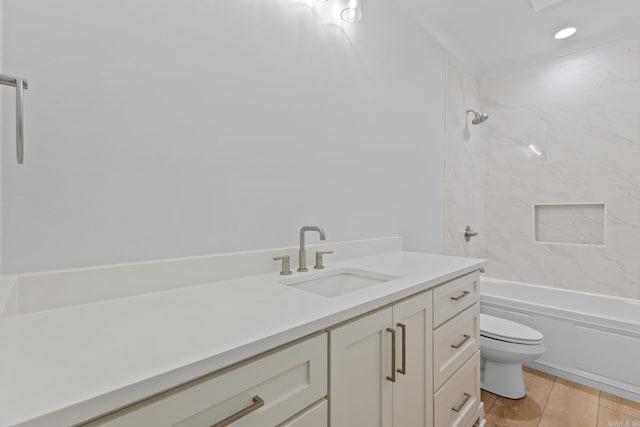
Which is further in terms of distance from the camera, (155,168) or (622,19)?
(622,19)

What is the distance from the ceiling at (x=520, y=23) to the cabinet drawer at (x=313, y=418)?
236cm

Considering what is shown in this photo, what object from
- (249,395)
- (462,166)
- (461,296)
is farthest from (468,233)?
(249,395)

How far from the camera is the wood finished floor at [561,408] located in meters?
1.63

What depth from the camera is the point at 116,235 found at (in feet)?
3.00

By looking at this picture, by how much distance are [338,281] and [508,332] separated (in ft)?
4.23

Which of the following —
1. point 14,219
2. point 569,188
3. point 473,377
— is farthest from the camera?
point 569,188

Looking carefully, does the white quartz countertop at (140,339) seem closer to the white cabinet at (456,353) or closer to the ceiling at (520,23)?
the white cabinet at (456,353)

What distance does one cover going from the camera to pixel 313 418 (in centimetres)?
71

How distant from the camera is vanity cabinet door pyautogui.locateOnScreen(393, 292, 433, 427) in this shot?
3.19ft

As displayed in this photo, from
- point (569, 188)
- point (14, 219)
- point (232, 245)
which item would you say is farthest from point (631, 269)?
point (14, 219)

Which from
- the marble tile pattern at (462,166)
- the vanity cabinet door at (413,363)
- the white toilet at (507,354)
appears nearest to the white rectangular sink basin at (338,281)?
the vanity cabinet door at (413,363)

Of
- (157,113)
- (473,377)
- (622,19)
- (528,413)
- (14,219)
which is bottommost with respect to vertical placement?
(528,413)

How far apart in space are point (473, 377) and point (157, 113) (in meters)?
1.80

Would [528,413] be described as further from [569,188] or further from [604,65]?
[604,65]
